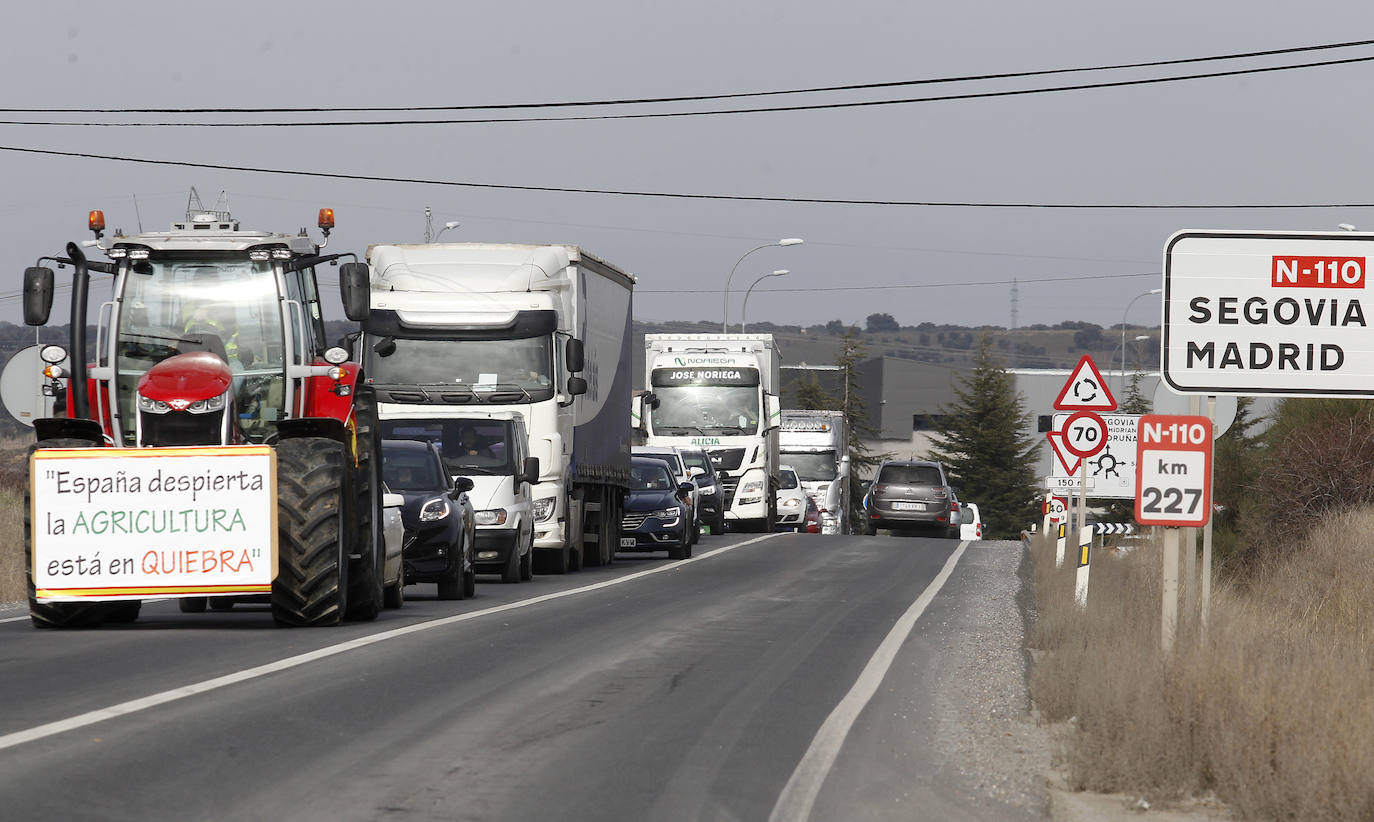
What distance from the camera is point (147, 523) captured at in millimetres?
13016

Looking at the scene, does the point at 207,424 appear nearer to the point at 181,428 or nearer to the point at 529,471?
the point at 181,428

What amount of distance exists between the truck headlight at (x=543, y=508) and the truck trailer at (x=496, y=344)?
1 centimetres

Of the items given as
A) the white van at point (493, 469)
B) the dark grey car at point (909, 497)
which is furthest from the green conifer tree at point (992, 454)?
the white van at point (493, 469)

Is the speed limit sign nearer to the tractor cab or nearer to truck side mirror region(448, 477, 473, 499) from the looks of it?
truck side mirror region(448, 477, 473, 499)

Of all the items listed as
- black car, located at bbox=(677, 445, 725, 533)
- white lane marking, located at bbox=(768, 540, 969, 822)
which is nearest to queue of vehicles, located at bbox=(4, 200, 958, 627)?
black car, located at bbox=(677, 445, 725, 533)

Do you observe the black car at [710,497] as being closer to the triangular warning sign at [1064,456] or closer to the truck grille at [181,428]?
the triangular warning sign at [1064,456]

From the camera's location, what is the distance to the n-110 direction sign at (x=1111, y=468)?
25.3m

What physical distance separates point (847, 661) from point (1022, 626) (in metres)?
4.30

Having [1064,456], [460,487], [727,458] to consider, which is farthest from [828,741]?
[727,458]

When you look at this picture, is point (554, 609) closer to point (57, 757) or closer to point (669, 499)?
point (57, 757)

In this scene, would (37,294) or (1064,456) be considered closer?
(37,294)

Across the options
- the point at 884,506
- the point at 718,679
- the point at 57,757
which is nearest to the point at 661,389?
the point at 884,506

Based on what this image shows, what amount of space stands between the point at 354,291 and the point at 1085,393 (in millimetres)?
11379

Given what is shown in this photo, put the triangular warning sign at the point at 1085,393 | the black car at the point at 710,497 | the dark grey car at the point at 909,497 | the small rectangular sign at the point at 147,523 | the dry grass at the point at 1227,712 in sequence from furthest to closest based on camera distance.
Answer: the dark grey car at the point at 909,497, the black car at the point at 710,497, the triangular warning sign at the point at 1085,393, the small rectangular sign at the point at 147,523, the dry grass at the point at 1227,712
